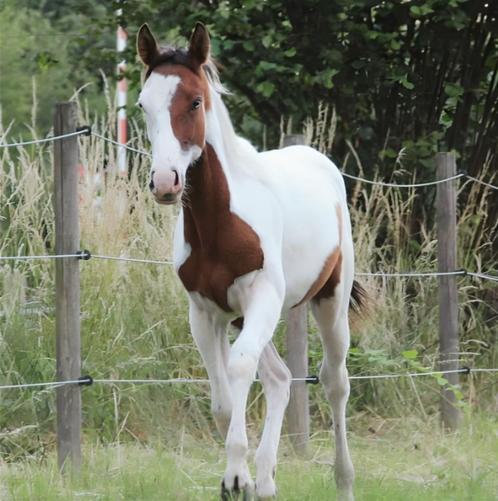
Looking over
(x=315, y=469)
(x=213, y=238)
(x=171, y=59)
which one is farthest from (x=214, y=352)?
(x=315, y=469)

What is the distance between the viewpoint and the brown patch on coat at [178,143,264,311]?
16.9ft

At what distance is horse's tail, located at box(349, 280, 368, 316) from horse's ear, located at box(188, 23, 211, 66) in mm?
1982

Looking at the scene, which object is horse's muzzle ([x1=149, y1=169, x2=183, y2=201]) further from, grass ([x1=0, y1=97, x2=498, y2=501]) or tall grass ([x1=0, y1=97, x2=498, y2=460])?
tall grass ([x1=0, y1=97, x2=498, y2=460])

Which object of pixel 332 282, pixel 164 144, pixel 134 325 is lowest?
pixel 134 325

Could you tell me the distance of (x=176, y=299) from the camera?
7.50 m

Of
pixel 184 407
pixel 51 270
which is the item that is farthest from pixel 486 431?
pixel 51 270

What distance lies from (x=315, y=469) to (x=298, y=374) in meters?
0.75

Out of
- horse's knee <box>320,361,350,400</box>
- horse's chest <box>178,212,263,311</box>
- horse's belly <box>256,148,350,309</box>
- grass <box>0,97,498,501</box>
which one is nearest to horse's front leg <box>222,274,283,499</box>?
horse's chest <box>178,212,263,311</box>

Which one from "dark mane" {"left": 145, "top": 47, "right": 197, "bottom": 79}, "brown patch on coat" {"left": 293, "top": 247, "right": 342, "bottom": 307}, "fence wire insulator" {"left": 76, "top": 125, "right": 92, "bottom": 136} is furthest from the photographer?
"fence wire insulator" {"left": 76, "top": 125, "right": 92, "bottom": 136}

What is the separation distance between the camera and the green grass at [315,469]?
551 cm

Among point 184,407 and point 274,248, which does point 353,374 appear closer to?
point 184,407

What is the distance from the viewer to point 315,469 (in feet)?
21.4

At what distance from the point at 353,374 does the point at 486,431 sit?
0.92 metres

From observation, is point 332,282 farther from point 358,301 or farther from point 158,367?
point 158,367
